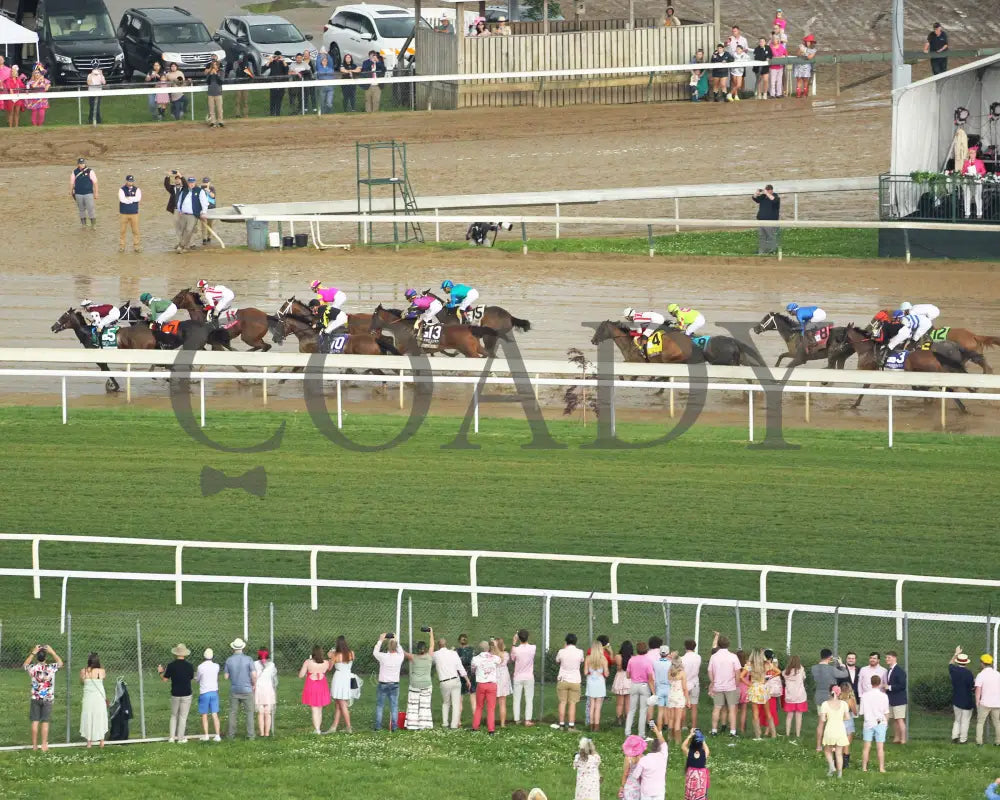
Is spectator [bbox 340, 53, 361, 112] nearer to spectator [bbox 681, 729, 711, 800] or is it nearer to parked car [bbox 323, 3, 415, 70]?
parked car [bbox 323, 3, 415, 70]

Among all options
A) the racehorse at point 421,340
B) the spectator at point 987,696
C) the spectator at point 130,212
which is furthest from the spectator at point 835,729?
the spectator at point 130,212

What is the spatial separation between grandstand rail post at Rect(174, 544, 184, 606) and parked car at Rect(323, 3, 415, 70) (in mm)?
19066

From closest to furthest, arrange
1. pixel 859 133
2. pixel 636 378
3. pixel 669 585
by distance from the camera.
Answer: pixel 669 585 < pixel 636 378 < pixel 859 133

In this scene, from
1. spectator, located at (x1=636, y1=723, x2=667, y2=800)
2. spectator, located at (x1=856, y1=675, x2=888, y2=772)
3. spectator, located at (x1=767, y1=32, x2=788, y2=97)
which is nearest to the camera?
spectator, located at (x1=636, y1=723, x2=667, y2=800)

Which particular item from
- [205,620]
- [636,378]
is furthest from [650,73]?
[205,620]

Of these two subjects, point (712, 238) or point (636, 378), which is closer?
point (636, 378)

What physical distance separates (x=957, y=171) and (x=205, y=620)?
14934 millimetres

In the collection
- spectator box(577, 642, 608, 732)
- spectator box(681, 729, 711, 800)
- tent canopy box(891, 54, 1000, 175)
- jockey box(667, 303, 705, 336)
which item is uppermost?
tent canopy box(891, 54, 1000, 175)

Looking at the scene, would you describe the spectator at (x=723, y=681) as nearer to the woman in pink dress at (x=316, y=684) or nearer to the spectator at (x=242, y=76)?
the woman in pink dress at (x=316, y=684)

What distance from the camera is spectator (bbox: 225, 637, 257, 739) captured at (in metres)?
11.8

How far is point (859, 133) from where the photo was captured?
29688mm

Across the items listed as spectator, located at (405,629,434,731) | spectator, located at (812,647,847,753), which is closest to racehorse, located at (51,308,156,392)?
spectator, located at (405,629,434,731)

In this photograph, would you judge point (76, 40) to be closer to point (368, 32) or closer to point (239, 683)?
point (368, 32)

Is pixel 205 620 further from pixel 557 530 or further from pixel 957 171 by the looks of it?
pixel 957 171
